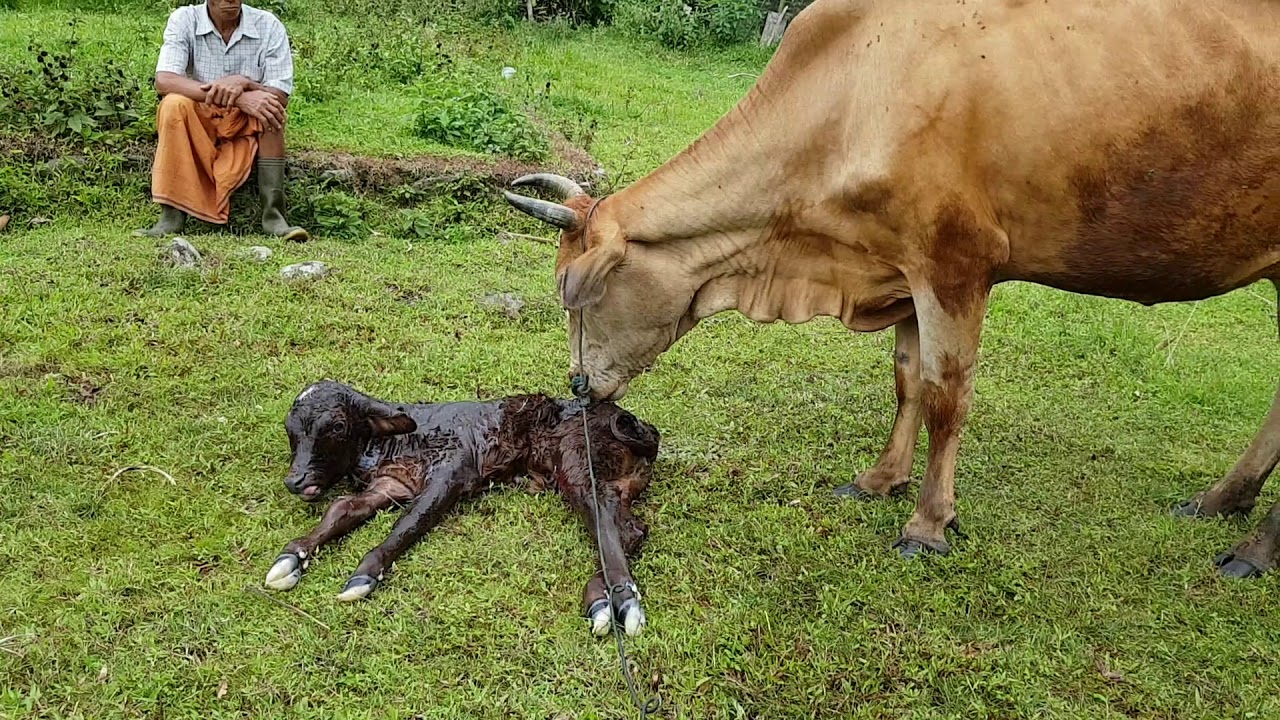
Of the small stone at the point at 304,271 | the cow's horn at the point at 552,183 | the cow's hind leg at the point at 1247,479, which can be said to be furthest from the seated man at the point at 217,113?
the cow's hind leg at the point at 1247,479

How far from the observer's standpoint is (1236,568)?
3.99 m

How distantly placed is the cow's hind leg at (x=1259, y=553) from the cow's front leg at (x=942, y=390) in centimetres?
108

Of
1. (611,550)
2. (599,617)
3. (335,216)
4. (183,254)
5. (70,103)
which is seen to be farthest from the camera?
(70,103)

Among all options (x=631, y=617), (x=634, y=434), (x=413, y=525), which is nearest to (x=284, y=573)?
(x=413, y=525)

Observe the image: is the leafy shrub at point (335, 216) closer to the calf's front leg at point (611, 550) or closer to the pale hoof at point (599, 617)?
the calf's front leg at point (611, 550)

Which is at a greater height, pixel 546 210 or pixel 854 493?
pixel 546 210

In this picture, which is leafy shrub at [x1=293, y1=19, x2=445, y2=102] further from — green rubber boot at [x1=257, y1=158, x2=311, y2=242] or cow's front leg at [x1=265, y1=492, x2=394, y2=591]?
cow's front leg at [x1=265, y1=492, x2=394, y2=591]

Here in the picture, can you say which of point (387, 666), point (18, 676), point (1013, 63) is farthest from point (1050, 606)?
point (18, 676)

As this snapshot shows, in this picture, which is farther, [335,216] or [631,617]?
[335,216]

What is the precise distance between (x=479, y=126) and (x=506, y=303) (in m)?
3.02

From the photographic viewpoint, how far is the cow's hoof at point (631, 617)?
11.2ft

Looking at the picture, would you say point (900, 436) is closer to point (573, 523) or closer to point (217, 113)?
point (573, 523)

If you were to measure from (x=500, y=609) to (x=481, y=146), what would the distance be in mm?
5729

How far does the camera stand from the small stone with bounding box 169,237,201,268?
20.4 ft
